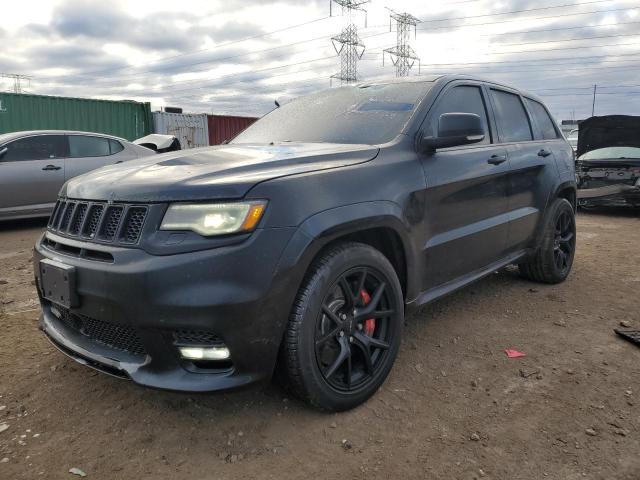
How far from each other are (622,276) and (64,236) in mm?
4969

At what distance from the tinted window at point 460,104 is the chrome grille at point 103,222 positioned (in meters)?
1.76

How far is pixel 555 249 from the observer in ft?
15.3

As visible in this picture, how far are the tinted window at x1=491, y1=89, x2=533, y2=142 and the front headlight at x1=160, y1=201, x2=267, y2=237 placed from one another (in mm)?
2493

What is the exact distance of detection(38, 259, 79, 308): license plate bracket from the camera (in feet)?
7.47

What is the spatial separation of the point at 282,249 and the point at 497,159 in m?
2.12

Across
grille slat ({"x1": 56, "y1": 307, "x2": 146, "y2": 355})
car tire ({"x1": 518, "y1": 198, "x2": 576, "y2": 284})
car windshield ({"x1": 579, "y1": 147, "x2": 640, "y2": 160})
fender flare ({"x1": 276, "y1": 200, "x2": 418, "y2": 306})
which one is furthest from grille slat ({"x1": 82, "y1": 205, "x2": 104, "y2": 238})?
car windshield ({"x1": 579, "y1": 147, "x2": 640, "y2": 160})

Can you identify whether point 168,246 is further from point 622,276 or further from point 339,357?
point 622,276

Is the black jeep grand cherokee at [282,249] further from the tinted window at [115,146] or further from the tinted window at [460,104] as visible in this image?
the tinted window at [115,146]

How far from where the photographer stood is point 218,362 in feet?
7.27

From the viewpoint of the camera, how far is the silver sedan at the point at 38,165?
24.1ft

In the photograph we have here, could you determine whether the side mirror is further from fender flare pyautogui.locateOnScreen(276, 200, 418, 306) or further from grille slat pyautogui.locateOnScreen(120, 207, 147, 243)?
grille slat pyautogui.locateOnScreen(120, 207, 147, 243)

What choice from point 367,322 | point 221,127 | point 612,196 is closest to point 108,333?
point 367,322

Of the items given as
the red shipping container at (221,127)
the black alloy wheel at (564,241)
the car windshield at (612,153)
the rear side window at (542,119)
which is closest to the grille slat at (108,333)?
the black alloy wheel at (564,241)

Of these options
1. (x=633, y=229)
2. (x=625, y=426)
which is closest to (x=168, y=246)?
(x=625, y=426)
